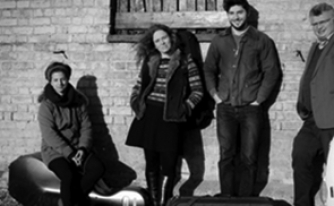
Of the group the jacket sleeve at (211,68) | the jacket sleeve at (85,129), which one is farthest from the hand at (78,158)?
the jacket sleeve at (211,68)

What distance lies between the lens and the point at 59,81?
609cm

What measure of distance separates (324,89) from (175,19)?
189 centimetres

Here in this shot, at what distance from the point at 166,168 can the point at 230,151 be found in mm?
671

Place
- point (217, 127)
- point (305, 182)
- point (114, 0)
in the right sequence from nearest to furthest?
point (305, 182) → point (217, 127) → point (114, 0)

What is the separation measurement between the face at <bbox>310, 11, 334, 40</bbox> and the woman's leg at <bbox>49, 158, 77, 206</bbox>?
9.06 ft

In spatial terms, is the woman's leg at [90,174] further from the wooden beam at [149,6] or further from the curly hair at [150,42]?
the wooden beam at [149,6]

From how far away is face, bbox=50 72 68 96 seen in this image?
6098 mm

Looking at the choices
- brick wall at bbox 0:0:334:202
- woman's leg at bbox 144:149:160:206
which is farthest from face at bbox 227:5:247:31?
woman's leg at bbox 144:149:160:206

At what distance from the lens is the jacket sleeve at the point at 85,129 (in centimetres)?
625

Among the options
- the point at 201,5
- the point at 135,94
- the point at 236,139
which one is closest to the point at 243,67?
the point at 236,139

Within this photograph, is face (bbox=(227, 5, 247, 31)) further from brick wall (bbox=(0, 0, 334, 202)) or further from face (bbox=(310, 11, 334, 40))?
face (bbox=(310, 11, 334, 40))

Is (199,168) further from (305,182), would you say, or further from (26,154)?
(26,154)

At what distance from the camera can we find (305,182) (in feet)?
19.0

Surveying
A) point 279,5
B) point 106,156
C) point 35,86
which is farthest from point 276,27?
point 35,86
